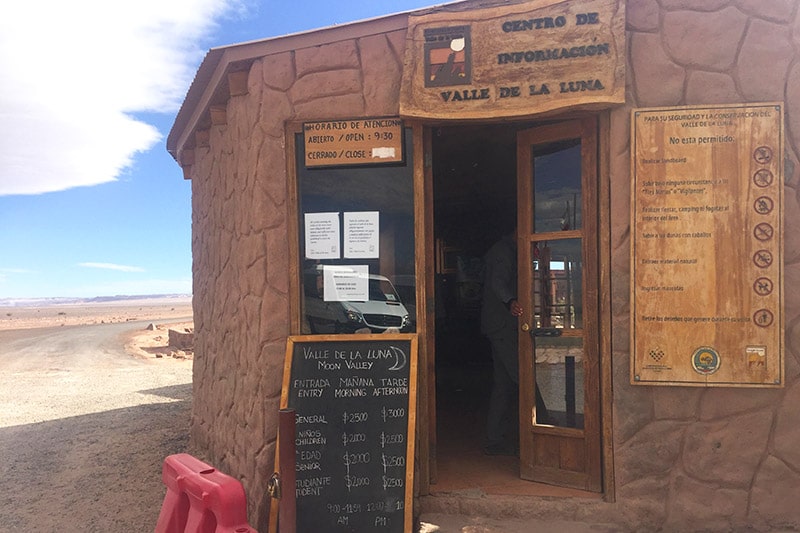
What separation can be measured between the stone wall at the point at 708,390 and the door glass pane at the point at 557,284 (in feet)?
1.04

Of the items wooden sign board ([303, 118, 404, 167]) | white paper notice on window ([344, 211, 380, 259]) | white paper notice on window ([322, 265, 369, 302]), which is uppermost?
wooden sign board ([303, 118, 404, 167])

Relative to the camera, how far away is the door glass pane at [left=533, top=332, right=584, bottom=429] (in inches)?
160

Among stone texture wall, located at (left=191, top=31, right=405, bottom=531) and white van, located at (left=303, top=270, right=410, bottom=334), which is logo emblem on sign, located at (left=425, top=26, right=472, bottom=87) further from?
white van, located at (left=303, top=270, right=410, bottom=334)

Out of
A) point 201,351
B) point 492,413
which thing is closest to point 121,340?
point 201,351

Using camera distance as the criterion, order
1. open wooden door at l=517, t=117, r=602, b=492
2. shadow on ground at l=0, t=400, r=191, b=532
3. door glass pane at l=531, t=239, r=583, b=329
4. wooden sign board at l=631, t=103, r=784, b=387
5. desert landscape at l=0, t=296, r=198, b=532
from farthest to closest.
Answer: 1. desert landscape at l=0, t=296, r=198, b=532
2. shadow on ground at l=0, t=400, r=191, b=532
3. door glass pane at l=531, t=239, r=583, b=329
4. open wooden door at l=517, t=117, r=602, b=492
5. wooden sign board at l=631, t=103, r=784, b=387

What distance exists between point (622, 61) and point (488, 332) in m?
2.42

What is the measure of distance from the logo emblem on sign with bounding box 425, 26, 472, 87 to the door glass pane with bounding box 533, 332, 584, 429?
1918 millimetres

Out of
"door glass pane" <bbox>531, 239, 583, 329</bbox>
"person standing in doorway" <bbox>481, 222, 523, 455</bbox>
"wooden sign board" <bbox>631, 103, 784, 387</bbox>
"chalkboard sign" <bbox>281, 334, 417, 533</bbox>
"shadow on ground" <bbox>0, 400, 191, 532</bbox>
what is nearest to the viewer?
"wooden sign board" <bbox>631, 103, 784, 387</bbox>

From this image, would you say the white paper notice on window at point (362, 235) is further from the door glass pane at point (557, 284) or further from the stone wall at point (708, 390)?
the stone wall at point (708, 390)

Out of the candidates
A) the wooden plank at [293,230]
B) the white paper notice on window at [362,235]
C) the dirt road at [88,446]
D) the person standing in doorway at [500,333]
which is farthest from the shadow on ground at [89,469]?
the person standing in doorway at [500,333]

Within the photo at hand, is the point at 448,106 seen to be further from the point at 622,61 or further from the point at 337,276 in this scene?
the point at 337,276

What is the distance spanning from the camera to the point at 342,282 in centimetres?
416

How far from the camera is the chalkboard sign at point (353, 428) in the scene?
374 centimetres

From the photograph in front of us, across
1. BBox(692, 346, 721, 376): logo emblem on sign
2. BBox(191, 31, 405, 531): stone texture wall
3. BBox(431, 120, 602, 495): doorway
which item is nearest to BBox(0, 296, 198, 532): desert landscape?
BBox(191, 31, 405, 531): stone texture wall
